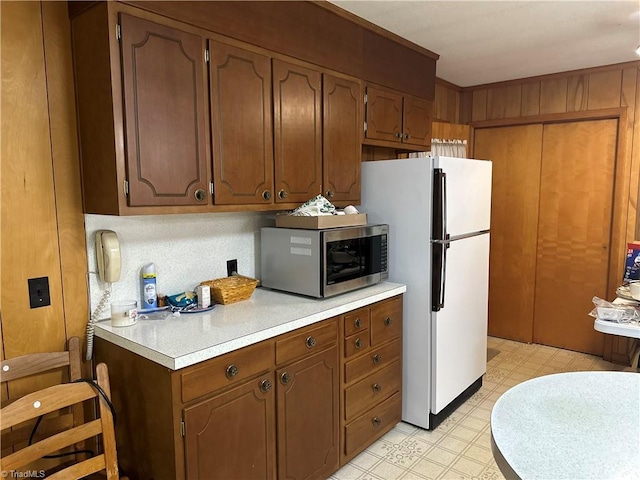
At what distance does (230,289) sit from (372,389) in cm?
97

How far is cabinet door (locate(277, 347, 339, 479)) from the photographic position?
190 centimetres

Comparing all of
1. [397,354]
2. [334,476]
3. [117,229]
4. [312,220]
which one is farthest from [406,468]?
[117,229]

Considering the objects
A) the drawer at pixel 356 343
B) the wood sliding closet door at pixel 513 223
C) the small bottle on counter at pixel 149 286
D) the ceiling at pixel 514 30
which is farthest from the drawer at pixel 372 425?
the ceiling at pixel 514 30

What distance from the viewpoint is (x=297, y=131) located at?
90.4 inches

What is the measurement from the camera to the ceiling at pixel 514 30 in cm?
236

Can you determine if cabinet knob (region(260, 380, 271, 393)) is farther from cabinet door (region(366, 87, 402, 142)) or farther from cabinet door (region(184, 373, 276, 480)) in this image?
cabinet door (region(366, 87, 402, 142))

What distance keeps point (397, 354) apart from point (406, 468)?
60 centimetres

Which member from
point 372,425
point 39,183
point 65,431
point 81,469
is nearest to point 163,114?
point 39,183

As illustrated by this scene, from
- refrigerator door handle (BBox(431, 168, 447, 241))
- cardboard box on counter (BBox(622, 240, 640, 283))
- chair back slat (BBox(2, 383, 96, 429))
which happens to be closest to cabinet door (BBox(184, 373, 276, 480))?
chair back slat (BBox(2, 383, 96, 429))

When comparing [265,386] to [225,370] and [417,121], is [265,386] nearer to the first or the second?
[225,370]

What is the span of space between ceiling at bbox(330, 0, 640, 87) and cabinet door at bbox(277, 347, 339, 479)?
6.20 feet

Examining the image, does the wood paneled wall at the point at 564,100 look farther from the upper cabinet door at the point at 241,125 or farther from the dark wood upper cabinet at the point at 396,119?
the upper cabinet door at the point at 241,125

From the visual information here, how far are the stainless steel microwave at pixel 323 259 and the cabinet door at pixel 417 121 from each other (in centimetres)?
90

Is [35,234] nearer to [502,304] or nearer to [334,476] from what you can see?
[334,476]
